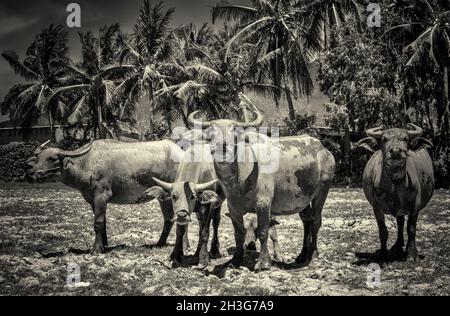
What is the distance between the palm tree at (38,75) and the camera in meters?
45.5

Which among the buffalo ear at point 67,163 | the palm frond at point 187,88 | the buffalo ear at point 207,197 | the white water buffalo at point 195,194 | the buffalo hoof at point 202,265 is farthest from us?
the palm frond at point 187,88

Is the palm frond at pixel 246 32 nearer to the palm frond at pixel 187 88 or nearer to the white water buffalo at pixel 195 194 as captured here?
the palm frond at pixel 187 88

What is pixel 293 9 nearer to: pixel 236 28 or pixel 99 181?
pixel 236 28

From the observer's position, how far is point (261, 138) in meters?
9.06

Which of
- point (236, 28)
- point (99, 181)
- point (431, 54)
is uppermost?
point (236, 28)

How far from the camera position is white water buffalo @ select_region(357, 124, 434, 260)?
875cm

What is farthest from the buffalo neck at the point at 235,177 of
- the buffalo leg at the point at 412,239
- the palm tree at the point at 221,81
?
the palm tree at the point at 221,81

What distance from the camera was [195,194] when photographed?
339 inches

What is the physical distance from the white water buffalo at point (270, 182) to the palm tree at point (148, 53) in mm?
29078

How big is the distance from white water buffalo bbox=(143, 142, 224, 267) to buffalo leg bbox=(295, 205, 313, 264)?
1.75 m

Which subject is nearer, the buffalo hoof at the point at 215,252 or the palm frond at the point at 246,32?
the buffalo hoof at the point at 215,252

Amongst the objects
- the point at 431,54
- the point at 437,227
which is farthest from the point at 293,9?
the point at 437,227

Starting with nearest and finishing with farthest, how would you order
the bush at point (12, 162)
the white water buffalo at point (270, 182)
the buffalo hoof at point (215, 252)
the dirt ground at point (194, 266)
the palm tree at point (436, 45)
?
the dirt ground at point (194, 266) < the white water buffalo at point (270, 182) < the buffalo hoof at point (215, 252) < the palm tree at point (436, 45) < the bush at point (12, 162)
